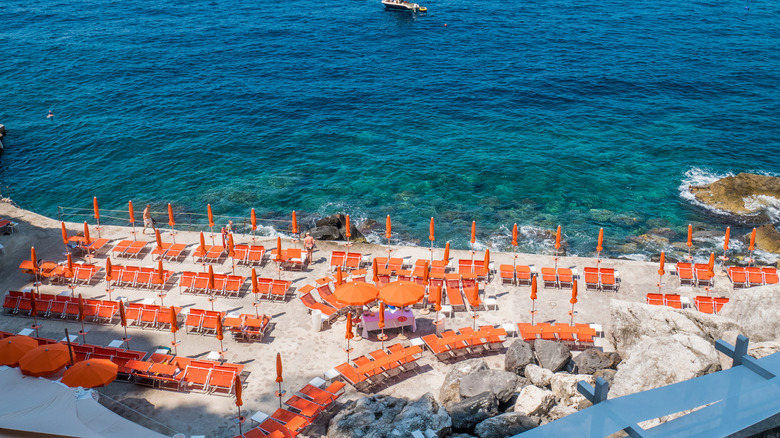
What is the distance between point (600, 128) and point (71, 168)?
43.9m

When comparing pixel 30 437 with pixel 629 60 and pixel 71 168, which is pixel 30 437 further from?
pixel 629 60

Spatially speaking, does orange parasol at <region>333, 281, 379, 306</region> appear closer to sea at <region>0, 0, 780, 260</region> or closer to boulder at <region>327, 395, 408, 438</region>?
boulder at <region>327, 395, 408, 438</region>

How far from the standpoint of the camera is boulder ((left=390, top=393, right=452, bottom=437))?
17.2 m

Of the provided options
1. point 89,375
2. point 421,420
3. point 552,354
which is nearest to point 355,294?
point 552,354

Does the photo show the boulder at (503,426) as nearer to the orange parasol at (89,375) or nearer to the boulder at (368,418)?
the boulder at (368,418)

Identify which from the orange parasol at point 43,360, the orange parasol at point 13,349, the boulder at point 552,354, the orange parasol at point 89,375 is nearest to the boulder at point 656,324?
the boulder at point 552,354

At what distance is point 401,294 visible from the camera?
24.6m

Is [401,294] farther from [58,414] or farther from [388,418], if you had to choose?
[58,414]

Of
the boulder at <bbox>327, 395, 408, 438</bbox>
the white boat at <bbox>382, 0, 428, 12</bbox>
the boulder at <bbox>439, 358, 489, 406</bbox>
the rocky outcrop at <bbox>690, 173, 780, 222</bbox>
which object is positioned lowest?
the rocky outcrop at <bbox>690, 173, 780, 222</bbox>

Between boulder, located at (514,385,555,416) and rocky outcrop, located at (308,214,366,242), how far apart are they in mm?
17366

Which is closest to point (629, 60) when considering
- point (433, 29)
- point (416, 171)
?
point (433, 29)

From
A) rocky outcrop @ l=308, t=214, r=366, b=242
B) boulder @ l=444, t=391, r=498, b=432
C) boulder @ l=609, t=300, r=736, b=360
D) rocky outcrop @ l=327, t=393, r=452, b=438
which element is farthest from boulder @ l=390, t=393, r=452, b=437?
rocky outcrop @ l=308, t=214, r=366, b=242

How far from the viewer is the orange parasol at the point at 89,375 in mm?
20328

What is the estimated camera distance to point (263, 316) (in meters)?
25.8
